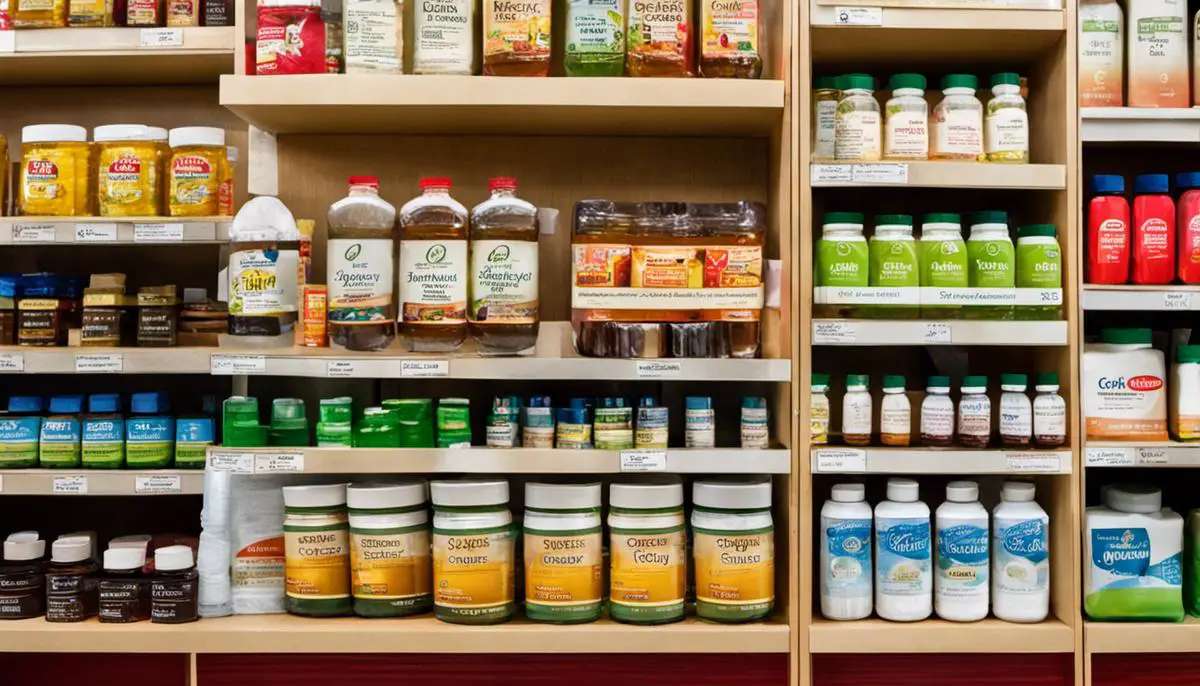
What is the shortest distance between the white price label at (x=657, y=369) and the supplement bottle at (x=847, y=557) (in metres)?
0.44

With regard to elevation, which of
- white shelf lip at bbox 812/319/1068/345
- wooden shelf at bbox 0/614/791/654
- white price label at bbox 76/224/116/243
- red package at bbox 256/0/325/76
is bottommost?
wooden shelf at bbox 0/614/791/654

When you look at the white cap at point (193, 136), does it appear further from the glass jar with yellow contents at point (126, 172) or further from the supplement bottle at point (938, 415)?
the supplement bottle at point (938, 415)

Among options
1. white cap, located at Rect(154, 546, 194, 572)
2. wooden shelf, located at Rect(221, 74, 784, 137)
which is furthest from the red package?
white cap, located at Rect(154, 546, 194, 572)

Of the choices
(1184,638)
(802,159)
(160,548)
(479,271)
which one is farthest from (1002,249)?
(160,548)

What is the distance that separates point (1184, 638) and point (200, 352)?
7.14 ft

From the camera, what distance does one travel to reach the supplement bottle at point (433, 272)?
6.64 ft

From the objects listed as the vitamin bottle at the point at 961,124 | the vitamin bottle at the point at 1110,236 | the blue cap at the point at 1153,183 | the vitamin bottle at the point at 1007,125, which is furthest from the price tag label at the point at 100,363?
the blue cap at the point at 1153,183

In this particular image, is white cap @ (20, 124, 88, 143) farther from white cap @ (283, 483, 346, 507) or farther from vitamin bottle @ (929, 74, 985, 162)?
vitamin bottle @ (929, 74, 985, 162)

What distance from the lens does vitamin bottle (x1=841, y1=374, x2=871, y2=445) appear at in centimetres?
204

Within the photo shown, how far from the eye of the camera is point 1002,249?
1985 millimetres

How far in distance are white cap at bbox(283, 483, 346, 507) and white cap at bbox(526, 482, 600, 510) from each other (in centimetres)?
43

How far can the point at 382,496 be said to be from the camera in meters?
2.01

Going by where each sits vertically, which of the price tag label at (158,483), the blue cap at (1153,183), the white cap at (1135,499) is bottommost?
the white cap at (1135,499)

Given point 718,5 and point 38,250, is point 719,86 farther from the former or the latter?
point 38,250
